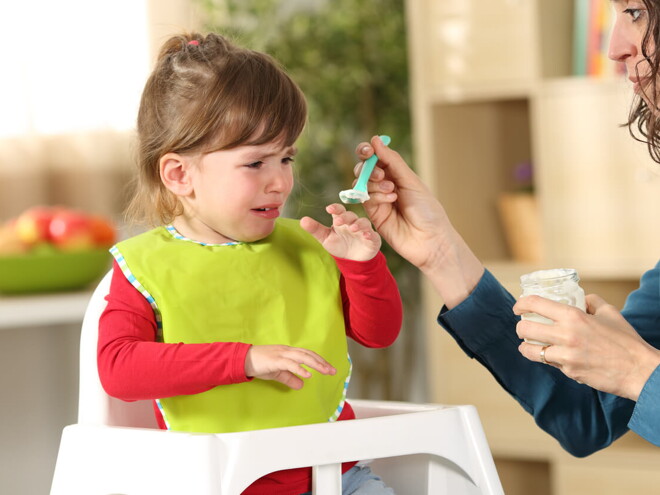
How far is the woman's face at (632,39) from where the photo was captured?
3.78 ft

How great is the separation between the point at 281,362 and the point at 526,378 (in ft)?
1.33

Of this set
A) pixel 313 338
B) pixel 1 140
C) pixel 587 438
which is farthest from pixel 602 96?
pixel 1 140

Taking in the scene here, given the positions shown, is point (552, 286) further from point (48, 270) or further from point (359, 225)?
point (48, 270)

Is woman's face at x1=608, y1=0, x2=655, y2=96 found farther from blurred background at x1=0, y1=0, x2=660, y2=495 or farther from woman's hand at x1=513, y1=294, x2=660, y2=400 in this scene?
blurred background at x1=0, y1=0, x2=660, y2=495

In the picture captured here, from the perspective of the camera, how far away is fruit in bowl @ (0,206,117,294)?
6.72ft

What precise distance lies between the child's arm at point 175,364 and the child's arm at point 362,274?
156mm

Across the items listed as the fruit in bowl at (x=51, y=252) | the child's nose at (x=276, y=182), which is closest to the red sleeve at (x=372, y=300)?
the child's nose at (x=276, y=182)

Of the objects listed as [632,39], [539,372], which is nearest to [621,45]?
[632,39]

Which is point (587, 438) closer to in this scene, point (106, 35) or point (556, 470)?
point (556, 470)

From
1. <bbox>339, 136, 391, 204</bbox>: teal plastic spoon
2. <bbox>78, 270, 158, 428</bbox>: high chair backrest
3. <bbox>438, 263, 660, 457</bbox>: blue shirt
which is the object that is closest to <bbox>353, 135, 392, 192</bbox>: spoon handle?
<bbox>339, 136, 391, 204</bbox>: teal plastic spoon

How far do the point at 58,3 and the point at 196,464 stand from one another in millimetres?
1839

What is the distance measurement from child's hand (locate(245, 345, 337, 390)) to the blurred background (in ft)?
3.04

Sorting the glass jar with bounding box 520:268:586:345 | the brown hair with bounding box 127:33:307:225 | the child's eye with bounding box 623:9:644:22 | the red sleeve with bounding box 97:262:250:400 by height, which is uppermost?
the child's eye with bounding box 623:9:644:22

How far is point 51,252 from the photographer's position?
207 cm
